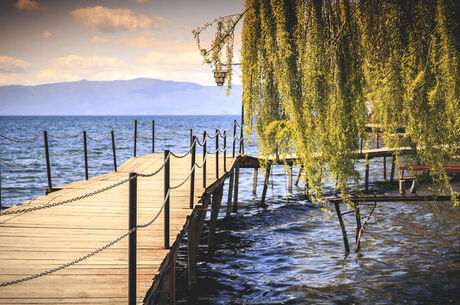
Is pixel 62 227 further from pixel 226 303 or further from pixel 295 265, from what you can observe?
pixel 295 265

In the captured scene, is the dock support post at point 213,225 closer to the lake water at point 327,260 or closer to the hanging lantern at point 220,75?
the lake water at point 327,260

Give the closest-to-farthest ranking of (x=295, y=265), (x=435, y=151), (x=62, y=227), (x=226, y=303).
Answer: (x=435, y=151) → (x=62, y=227) → (x=226, y=303) → (x=295, y=265)

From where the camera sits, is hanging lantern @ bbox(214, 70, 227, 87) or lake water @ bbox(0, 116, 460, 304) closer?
hanging lantern @ bbox(214, 70, 227, 87)

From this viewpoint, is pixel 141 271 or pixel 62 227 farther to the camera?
pixel 62 227

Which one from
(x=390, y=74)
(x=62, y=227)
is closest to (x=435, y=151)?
(x=390, y=74)

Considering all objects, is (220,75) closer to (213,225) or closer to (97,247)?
(97,247)

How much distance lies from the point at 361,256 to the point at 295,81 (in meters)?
6.58

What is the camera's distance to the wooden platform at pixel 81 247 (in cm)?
456

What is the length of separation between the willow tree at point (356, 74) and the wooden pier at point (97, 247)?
1.97 metres

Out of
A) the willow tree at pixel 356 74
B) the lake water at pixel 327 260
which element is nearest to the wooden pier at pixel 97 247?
the lake water at pixel 327 260

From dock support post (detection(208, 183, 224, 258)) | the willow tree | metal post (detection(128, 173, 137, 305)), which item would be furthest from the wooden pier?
the willow tree

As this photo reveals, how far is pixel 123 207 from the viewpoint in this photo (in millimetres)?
8555

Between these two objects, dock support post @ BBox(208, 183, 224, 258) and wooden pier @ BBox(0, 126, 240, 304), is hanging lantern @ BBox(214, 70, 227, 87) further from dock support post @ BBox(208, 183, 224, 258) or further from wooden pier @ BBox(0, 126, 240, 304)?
dock support post @ BBox(208, 183, 224, 258)

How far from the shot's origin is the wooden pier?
173 inches
